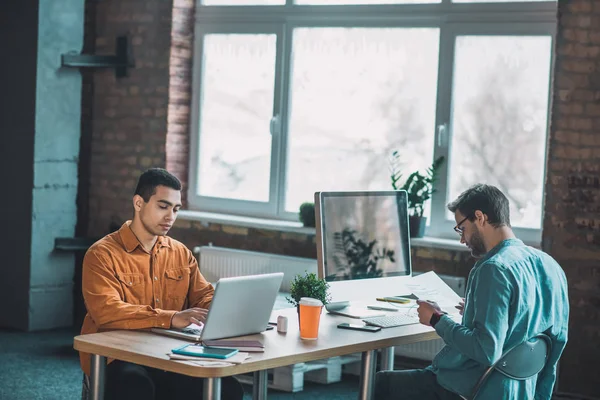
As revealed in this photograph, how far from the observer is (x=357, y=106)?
627 cm

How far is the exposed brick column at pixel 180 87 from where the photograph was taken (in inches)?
266

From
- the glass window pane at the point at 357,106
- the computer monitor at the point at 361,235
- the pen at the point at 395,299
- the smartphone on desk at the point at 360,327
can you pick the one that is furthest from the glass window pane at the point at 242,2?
the smartphone on desk at the point at 360,327

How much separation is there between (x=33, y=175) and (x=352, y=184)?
219 cm

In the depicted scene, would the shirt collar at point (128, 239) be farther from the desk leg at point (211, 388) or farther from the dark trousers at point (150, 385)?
the desk leg at point (211, 388)

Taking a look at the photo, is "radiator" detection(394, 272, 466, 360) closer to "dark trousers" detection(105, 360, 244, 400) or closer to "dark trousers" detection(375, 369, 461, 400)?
"dark trousers" detection(375, 369, 461, 400)

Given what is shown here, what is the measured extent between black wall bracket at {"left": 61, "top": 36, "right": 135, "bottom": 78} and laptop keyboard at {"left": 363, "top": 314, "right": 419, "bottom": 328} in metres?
3.61

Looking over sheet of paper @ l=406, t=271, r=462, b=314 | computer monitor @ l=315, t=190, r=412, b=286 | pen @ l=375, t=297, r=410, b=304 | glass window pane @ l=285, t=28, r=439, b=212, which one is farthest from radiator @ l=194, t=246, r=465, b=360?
computer monitor @ l=315, t=190, r=412, b=286

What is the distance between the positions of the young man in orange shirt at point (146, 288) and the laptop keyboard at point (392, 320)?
0.58 m

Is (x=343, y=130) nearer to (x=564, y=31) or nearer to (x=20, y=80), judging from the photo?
(x=564, y=31)

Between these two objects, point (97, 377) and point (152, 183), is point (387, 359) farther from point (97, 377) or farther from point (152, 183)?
point (97, 377)

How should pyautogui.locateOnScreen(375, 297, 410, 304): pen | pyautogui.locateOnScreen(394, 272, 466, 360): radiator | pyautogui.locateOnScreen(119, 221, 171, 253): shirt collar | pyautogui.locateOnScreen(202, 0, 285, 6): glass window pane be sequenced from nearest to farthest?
pyautogui.locateOnScreen(119, 221, 171, 253): shirt collar, pyautogui.locateOnScreen(375, 297, 410, 304): pen, pyautogui.locateOnScreen(394, 272, 466, 360): radiator, pyautogui.locateOnScreen(202, 0, 285, 6): glass window pane

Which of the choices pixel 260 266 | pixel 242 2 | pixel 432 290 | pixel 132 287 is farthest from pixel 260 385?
pixel 242 2

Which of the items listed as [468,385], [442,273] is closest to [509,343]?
[468,385]

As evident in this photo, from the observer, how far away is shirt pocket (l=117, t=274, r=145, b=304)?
3.73m
